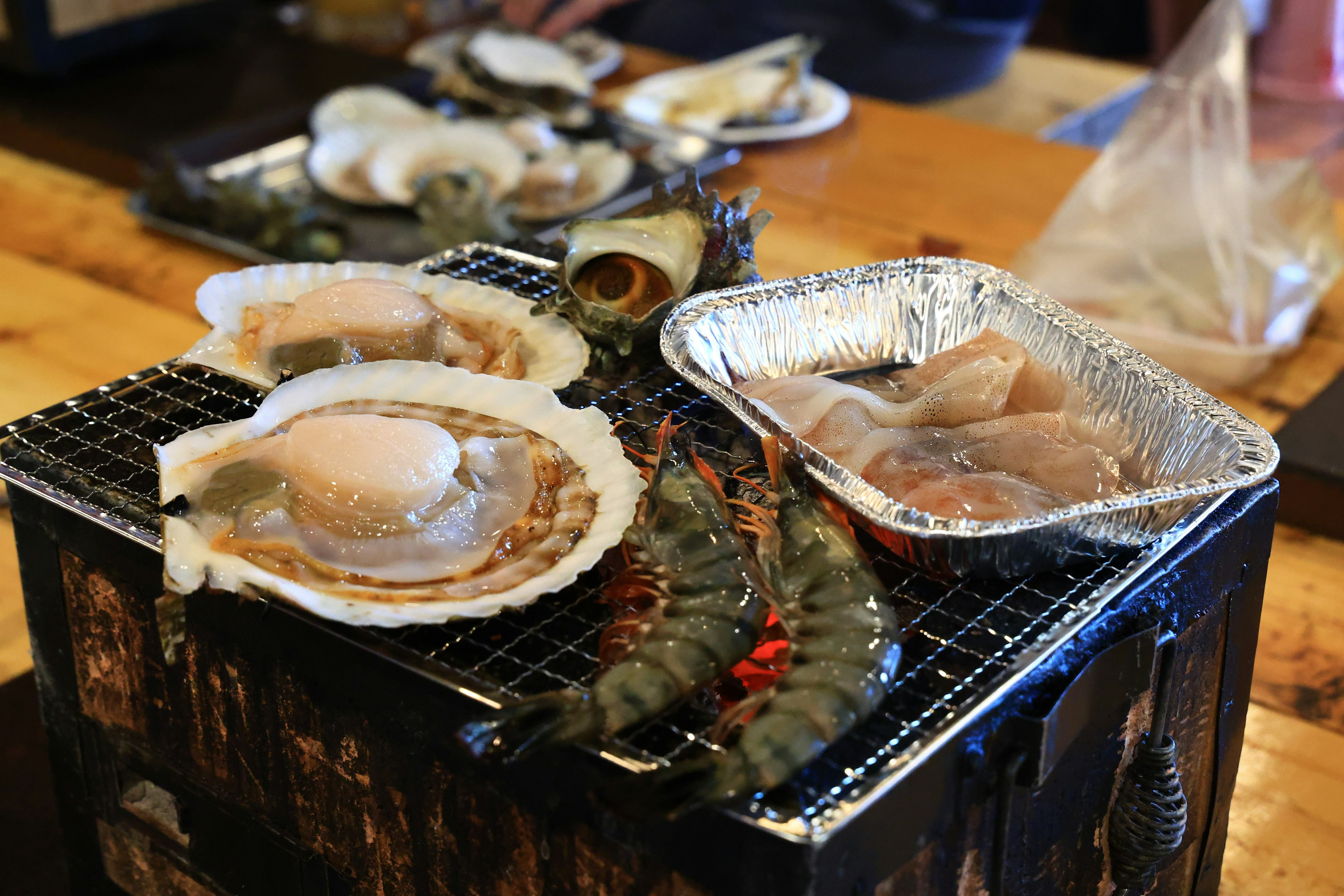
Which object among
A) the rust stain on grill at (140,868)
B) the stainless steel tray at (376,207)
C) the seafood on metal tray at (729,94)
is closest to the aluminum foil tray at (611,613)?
the rust stain on grill at (140,868)

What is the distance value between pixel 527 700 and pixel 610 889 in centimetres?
17

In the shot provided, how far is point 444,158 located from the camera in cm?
243

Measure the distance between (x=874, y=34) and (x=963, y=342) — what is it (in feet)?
7.97

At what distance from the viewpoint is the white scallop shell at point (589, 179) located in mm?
2273

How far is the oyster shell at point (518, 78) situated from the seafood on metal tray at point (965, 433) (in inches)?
65.5

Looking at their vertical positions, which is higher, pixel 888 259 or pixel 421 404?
pixel 421 404

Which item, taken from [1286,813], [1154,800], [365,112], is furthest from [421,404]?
[365,112]

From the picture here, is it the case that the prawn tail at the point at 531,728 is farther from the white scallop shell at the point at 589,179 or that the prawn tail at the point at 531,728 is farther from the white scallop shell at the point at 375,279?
the white scallop shell at the point at 589,179

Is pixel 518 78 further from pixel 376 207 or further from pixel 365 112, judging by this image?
pixel 376 207

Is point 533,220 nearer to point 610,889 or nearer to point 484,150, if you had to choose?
point 484,150

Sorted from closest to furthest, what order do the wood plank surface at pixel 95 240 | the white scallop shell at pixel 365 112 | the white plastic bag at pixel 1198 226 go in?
the white plastic bag at pixel 1198 226
the wood plank surface at pixel 95 240
the white scallop shell at pixel 365 112

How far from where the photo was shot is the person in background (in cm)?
330

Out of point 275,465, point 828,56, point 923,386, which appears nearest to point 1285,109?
point 828,56

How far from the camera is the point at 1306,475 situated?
5.16 ft
